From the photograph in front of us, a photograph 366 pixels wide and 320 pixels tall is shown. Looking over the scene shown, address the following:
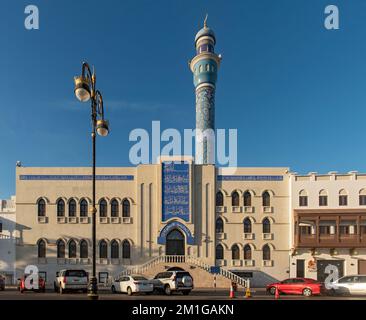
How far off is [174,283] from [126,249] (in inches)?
574

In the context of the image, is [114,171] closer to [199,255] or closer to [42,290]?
[199,255]

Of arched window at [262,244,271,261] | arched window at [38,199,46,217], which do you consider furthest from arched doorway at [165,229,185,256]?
arched window at [38,199,46,217]

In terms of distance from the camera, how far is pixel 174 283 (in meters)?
22.5

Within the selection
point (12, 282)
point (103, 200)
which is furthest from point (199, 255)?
point (12, 282)

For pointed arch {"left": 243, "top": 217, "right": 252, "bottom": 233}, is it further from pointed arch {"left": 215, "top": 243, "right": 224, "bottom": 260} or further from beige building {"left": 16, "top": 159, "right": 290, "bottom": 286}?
pointed arch {"left": 215, "top": 243, "right": 224, "bottom": 260}

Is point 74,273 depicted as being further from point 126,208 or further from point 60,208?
point 60,208

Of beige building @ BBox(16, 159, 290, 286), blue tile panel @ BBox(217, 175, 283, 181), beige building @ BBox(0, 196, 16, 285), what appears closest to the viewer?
beige building @ BBox(0, 196, 16, 285)

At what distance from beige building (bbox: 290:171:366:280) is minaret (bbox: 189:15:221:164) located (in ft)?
54.9

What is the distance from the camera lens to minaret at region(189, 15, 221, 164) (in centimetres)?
5094

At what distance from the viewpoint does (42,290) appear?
24.8 metres

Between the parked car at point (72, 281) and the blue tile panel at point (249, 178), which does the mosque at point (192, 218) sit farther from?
the parked car at point (72, 281)

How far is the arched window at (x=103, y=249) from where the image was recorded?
3597 centimetres
